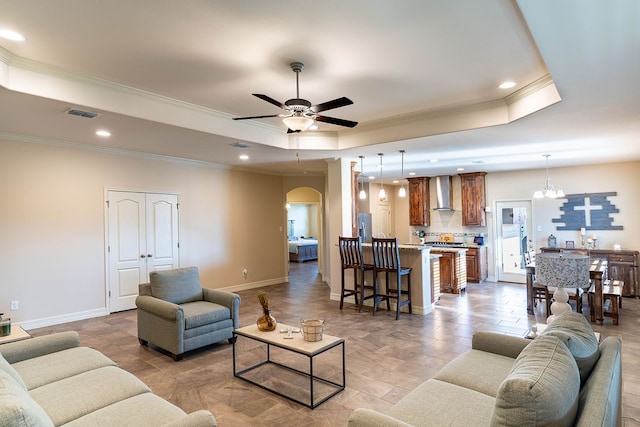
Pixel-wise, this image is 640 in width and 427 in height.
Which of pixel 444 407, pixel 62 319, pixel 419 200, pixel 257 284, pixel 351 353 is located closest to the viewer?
pixel 444 407

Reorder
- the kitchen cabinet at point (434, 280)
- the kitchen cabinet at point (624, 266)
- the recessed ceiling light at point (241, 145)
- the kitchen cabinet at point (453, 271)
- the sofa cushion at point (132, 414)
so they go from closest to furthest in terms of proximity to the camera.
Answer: the sofa cushion at point (132, 414) < the recessed ceiling light at point (241, 145) < the kitchen cabinet at point (434, 280) < the kitchen cabinet at point (624, 266) < the kitchen cabinet at point (453, 271)

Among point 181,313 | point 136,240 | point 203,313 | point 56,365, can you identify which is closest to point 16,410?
point 56,365

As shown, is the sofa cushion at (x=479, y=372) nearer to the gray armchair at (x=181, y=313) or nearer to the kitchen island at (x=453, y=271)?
the gray armchair at (x=181, y=313)

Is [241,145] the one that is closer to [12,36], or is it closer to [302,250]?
[12,36]

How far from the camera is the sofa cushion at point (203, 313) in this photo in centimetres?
397

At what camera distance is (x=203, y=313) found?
161 inches

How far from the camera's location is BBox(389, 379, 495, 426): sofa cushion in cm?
179

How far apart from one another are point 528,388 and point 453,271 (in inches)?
253


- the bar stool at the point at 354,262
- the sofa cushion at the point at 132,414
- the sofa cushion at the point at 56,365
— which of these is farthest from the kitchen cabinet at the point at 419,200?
the sofa cushion at the point at 132,414

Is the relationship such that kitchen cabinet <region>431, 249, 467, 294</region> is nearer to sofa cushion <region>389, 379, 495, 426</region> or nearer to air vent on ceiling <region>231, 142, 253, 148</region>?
air vent on ceiling <region>231, 142, 253, 148</region>

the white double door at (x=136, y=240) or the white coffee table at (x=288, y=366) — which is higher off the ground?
the white double door at (x=136, y=240)

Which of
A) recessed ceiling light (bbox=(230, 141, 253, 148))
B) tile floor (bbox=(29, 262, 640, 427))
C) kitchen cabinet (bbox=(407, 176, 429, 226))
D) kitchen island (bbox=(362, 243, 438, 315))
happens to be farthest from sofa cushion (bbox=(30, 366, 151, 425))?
kitchen cabinet (bbox=(407, 176, 429, 226))

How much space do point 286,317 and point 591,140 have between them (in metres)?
5.25

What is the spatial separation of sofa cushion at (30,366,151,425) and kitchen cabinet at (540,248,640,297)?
792 centimetres
